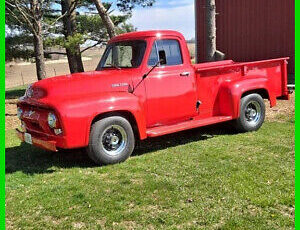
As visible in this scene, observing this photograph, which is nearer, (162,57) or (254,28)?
(162,57)

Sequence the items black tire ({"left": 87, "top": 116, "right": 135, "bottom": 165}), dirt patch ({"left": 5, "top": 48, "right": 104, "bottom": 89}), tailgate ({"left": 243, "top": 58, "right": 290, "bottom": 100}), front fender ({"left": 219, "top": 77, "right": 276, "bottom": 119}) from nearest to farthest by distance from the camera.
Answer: black tire ({"left": 87, "top": 116, "right": 135, "bottom": 165}) → front fender ({"left": 219, "top": 77, "right": 276, "bottom": 119}) → tailgate ({"left": 243, "top": 58, "right": 290, "bottom": 100}) → dirt patch ({"left": 5, "top": 48, "right": 104, "bottom": 89})

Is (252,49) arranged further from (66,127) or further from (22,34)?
(66,127)

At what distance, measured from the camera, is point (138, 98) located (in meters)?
5.65

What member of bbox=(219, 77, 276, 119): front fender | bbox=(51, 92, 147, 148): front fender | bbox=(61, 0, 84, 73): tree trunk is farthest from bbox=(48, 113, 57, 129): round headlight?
bbox=(61, 0, 84, 73): tree trunk

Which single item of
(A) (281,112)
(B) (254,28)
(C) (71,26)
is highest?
(C) (71,26)

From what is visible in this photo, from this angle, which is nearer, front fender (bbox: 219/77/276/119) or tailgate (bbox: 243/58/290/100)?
front fender (bbox: 219/77/276/119)

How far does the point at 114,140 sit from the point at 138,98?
2.45 ft

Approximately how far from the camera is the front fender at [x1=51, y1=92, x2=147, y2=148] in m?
4.96

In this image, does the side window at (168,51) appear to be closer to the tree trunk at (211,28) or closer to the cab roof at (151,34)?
the cab roof at (151,34)

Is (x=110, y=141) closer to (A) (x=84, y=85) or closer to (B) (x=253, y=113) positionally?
(A) (x=84, y=85)

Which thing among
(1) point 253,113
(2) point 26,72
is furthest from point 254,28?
(2) point 26,72

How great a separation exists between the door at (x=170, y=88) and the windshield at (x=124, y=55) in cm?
20

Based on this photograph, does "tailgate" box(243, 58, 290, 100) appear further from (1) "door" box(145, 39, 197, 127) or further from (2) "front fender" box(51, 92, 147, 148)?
(2) "front fender" box(51, 92, 147, 148)

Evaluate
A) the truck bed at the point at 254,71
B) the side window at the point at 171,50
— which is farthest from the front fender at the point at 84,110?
the truck bed at the point at 254,71
